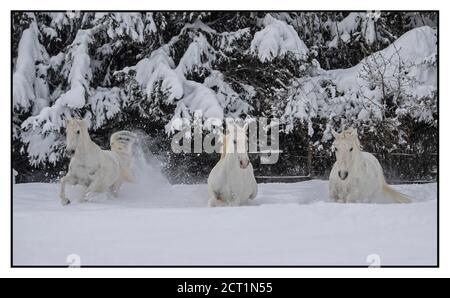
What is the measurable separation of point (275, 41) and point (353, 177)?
3026 mm

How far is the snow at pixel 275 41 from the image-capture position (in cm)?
749

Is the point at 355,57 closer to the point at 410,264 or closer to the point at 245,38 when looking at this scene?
the point at 245,38

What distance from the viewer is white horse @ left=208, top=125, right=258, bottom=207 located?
529 centimetres

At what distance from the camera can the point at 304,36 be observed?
336 inches

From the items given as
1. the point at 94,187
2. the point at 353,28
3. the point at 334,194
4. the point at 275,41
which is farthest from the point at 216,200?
the point at 353,28

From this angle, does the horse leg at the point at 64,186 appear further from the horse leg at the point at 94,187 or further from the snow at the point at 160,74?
the snow at the point at 160,74

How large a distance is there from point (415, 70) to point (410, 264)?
4653 mm

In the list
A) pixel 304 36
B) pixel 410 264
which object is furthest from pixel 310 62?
pixel 410 264

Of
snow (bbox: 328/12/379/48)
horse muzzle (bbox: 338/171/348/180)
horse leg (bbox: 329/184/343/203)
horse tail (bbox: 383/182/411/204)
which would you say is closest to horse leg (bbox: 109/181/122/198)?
horse leg (bbox: 329/184/343/203)

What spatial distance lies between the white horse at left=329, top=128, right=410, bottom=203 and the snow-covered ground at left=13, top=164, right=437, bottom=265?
4.37 ft

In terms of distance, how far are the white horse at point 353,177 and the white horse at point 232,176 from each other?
40.2 inches

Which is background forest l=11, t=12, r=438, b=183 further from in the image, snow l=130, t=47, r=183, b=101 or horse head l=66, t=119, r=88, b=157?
horse head l=66, t=119, r=88, b=157

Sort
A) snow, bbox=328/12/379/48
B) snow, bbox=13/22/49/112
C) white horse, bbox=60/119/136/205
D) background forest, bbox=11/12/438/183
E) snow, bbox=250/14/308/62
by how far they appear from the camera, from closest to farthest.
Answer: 1. white horse, bbox=60/119/136/205
2. snow, bbox=13/22/49/112
3. snow, bbox=250/14/308/62
4. background forest, bbox=11/12/438/183
5. snow, bbox=328/12/379/48

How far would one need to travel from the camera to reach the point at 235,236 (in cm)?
356
